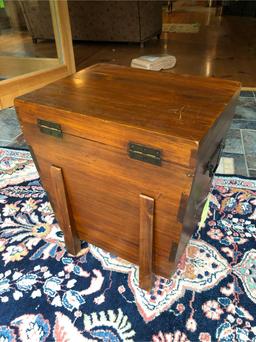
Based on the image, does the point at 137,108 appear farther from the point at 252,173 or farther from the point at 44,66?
the point at 44,66

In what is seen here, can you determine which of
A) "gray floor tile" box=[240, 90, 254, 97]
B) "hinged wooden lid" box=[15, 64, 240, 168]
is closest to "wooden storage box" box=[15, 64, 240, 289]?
"hinged wooden lid" box=[15, 64, 240, 168]

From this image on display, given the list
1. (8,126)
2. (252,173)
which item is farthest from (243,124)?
(8,126)

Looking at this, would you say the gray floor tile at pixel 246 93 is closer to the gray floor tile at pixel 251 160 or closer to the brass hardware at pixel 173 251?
the gray floor tile at pixel 251 160

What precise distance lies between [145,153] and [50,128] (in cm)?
27

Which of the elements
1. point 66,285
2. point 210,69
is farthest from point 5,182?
point 210,69

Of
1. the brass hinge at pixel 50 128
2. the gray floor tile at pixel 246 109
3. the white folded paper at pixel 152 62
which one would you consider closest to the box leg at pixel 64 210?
the brass hinge at pixel 50 128

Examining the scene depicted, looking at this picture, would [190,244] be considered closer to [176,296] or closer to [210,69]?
Answer: [176,296]

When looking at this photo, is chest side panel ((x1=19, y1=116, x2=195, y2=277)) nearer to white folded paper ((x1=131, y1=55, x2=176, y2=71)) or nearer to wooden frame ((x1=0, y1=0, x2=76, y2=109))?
wooden frame ((x1=0, y1=0, x2=76, y2=109))

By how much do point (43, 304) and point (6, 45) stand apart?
277 centimetres

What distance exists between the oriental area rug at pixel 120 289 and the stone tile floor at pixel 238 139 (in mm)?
308

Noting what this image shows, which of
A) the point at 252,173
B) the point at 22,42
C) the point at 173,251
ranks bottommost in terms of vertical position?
the point at 252,173

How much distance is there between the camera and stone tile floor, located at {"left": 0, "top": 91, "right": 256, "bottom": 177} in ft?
4.60

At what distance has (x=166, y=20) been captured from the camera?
6.27m

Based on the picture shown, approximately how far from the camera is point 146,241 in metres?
0.72
